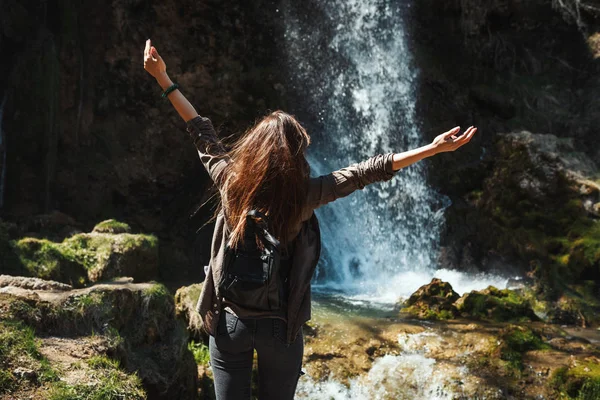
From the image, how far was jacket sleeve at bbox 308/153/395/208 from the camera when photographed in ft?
6.54

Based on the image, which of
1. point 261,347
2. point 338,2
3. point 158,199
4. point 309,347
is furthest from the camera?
point 338,2

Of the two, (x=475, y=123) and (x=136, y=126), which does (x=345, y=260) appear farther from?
(x=136, y=126)

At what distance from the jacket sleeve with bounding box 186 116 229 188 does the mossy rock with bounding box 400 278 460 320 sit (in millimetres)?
5153

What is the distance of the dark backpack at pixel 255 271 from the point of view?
1890mm

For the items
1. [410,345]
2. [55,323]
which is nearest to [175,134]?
[410,345]

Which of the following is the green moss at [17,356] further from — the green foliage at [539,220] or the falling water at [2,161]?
the falling water at [2,161]

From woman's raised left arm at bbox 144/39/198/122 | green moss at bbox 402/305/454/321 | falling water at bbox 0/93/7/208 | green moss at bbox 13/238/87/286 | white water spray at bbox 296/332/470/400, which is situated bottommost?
white water spray at bbox 296/332/470/400

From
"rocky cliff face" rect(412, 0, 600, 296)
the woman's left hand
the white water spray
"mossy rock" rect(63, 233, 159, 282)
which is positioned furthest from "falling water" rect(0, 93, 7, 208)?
the woman's left hand

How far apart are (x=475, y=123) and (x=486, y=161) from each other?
1.42m

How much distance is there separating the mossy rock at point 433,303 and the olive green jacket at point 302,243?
500 centimetres

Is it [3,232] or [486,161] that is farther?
[486,161]

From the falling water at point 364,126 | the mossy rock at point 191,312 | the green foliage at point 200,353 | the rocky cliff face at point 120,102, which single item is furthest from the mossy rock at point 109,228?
→ the falling water at point 364,126

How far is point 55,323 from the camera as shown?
10.5 ft

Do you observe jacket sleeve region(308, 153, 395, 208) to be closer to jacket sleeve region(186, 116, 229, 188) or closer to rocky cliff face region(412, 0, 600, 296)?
jacket sleeve region(186, 116, 229, 188)
